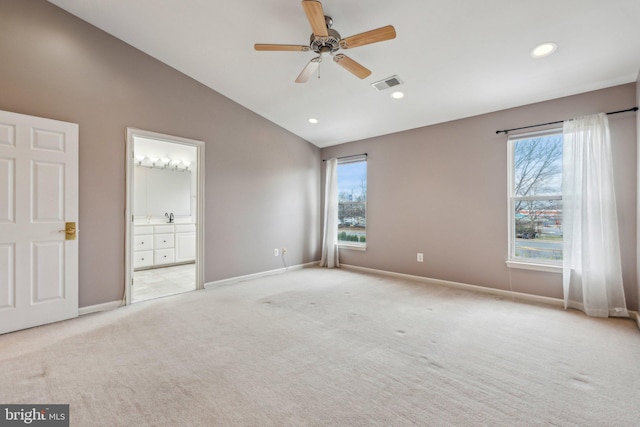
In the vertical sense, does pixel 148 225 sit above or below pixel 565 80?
below

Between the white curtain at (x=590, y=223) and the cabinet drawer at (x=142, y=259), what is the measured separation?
6.64 m

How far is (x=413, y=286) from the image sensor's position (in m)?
4.37

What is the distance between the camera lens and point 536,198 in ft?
12.2

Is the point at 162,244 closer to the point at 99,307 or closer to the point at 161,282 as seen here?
the point at 161,282

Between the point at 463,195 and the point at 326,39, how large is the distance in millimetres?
2989

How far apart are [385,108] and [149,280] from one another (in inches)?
186

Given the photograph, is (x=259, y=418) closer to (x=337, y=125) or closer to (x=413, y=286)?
(x=413, y=286)

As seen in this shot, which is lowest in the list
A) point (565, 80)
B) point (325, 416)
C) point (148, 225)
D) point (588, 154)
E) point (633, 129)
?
point (325, 416)

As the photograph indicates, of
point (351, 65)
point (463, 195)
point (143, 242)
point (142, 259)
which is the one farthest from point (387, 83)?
point (142, 259)

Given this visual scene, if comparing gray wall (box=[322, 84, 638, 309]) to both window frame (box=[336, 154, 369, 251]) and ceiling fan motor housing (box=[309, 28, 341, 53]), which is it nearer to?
window frame (box=[336, 154, 369, 251])

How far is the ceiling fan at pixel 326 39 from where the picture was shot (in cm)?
213

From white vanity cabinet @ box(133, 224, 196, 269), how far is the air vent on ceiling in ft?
15.8

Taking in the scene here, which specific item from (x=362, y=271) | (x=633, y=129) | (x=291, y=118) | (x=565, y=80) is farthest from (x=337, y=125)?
(x=633, y=129)

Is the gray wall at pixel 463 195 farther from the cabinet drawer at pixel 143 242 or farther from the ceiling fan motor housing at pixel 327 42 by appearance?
the cabinet drawer at pixel 143 242
